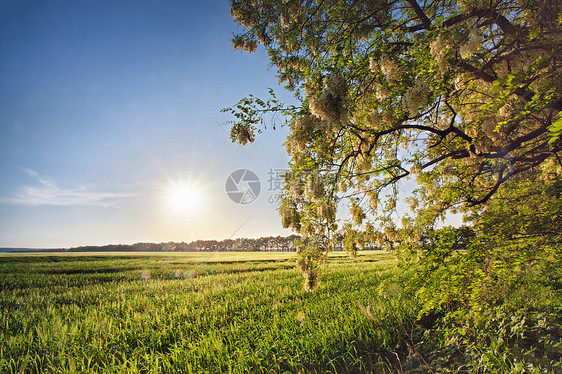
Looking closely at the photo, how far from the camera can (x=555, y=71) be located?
381 centimetres

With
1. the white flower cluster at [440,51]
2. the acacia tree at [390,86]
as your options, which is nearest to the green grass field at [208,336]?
the acacia tree at [390,86]

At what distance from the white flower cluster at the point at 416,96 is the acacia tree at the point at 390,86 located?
0.7 inches

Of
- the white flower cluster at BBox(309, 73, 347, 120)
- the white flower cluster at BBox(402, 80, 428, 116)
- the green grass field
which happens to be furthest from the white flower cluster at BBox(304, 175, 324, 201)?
the green grass field

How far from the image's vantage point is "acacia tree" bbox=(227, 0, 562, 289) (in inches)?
147

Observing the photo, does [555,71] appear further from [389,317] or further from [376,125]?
[389,317]

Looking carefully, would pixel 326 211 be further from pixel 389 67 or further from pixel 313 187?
pixel 389 67

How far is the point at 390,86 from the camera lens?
4.75m

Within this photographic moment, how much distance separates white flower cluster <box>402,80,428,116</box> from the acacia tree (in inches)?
0.7

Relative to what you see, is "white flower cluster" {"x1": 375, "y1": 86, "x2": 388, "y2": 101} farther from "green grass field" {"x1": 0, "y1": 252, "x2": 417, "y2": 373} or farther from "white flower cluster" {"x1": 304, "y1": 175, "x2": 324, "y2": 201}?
"green grass field" {"x1": 0, "y1": 252, "x2": 417, "y2": 373}

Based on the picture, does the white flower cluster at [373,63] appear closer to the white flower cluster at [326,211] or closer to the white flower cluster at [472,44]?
the white flower cluster at [472,44]

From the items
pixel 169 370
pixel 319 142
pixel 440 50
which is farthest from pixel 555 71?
pixel 169 370

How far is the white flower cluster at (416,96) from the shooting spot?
392cm

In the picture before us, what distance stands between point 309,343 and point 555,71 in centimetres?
658

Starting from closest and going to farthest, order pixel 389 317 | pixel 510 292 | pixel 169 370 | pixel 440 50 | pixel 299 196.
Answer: pixel 440 50 < pixel 169 370 < pixel 299 196 < pixel 510 292 < pixel 389 317
